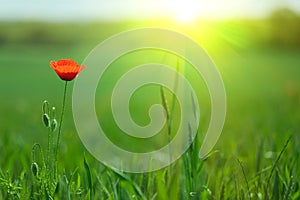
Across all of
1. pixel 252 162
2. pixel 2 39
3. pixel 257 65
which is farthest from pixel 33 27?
pixel 252 162

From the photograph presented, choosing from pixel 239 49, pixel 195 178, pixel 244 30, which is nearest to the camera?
pixel 195 178

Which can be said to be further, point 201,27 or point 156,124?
point 201,27

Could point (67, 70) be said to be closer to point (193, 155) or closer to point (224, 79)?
point (193, 155)

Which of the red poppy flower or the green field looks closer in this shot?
the red poppy flower

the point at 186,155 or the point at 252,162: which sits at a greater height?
the point at 186,155

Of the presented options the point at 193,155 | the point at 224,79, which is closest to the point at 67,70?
the point at 193,155

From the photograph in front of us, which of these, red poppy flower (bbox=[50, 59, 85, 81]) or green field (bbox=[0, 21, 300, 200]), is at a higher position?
red poppy flower (bbox=[50, 59, 85, 81])

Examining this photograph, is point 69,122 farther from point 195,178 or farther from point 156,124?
point 195,178

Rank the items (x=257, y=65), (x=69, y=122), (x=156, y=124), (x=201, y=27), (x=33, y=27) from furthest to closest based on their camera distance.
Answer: (x=33, y=27) → (x=201, y=27) → (x=257, y=65) → (x=69, y=122) → (x=156, y=124)
